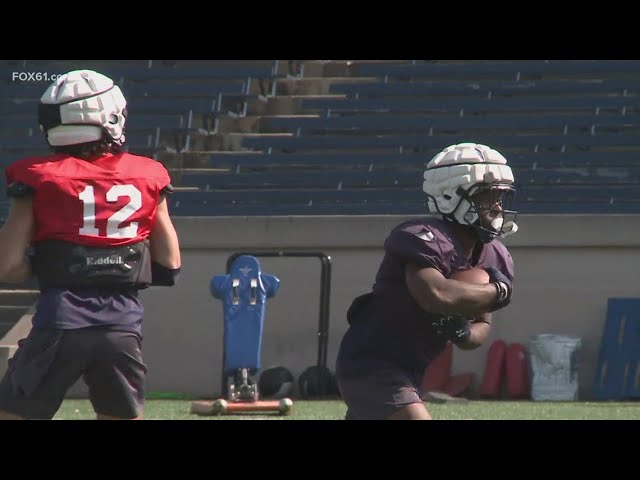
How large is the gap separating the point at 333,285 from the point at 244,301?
168 centimetres

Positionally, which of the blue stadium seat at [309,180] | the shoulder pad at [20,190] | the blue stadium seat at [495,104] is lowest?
the blue stadium seat at [309,180]

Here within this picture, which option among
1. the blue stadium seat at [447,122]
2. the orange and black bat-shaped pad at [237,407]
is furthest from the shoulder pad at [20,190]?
the blue stadium seat at [447,122]

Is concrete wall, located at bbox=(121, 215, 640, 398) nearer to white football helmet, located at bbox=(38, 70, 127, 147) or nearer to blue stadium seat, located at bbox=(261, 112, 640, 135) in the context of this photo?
blue stadium seat, located at bbox=(261, 112, 640, 135)

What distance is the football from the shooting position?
484 cm

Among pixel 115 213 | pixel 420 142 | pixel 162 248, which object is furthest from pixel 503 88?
pixel 115 213

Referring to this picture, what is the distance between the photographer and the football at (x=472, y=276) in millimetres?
4844

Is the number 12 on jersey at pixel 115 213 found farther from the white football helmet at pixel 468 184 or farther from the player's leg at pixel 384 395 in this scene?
the white football helmet at pixel 468 184

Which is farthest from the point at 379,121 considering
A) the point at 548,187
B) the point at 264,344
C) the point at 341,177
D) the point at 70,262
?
the point at 70,262

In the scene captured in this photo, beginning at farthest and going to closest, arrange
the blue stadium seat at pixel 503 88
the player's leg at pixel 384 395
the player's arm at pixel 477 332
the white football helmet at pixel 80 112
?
the blue stadium seat at pixel 503 88
the player's arm at pixel 477 332
the player's leg at pixel 384 395
the white football helmet at pixel 80 112

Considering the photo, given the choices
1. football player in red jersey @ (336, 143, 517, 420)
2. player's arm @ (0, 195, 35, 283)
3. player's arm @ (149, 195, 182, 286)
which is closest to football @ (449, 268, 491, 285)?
football player in red jersey @ (336, 143, 517, 420)

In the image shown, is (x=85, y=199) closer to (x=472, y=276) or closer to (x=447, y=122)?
(x=472, y=276)

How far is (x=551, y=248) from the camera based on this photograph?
11.9 m

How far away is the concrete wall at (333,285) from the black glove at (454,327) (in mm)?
6985

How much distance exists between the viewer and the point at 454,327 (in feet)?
15.6
